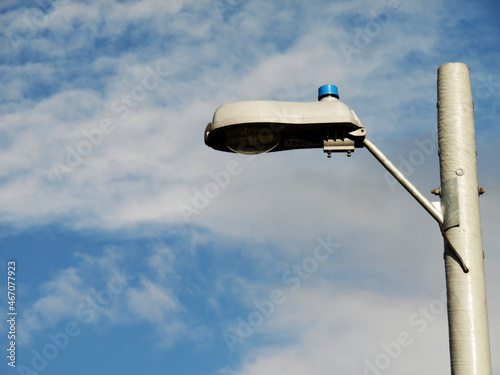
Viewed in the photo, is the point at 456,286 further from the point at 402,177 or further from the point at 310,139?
the point at 310,139

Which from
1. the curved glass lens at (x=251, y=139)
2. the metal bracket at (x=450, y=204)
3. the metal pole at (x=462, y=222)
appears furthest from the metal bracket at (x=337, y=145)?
the metal bracket at (x=450, y=204)

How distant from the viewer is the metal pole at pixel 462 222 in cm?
773

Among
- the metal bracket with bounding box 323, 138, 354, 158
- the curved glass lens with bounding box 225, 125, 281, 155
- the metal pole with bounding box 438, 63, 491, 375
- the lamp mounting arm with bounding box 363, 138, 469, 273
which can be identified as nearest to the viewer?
the metal pole with bounding box 438, 63, 491, 375

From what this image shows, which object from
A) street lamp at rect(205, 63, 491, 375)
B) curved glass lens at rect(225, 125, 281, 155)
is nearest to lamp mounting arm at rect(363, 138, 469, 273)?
street lamp at rect(205, 63, 491, 375)

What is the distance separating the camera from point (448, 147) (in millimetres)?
8305

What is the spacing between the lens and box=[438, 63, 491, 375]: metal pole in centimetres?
773

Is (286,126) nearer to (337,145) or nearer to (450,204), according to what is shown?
(337,145)

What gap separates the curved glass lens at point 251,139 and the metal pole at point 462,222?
1.67 meters

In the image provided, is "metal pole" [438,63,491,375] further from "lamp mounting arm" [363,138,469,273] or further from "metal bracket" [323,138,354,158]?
"metal bracket" [323,138,354,158]


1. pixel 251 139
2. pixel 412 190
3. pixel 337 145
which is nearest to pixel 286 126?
pixel 251 139

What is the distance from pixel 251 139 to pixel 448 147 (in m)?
1.91

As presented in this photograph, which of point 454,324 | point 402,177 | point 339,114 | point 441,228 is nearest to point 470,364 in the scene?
point 454,324

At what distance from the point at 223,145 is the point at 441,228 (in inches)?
91.0

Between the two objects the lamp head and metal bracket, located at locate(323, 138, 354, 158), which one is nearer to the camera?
the lamp head
